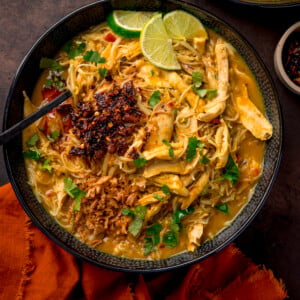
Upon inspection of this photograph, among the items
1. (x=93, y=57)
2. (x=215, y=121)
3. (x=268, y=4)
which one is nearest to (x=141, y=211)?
(x=215, y=121)

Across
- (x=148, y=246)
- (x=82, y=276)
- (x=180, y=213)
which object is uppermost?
(x=180, y=213)

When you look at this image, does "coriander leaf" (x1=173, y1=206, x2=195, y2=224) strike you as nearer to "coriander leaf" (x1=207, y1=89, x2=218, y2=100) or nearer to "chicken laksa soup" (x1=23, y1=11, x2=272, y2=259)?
"chicken laksa soup" (x1=23, y1=11, x2=272, y2=259)

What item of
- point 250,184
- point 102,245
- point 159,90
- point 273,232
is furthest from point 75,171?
point 273,232

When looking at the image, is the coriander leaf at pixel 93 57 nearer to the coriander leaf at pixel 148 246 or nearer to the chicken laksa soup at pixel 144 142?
the chicken laksa soup at pixel 144 142

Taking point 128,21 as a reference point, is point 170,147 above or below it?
below

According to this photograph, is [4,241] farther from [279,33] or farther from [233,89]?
[279,33]

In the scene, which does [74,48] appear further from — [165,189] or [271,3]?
[271,3]

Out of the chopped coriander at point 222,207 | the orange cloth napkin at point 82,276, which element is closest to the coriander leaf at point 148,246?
the orange cloth napkin at point 82,276
